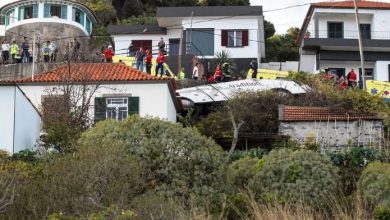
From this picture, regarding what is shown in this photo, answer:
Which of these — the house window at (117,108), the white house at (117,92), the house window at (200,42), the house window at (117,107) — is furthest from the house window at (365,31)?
the house window at (117,108)

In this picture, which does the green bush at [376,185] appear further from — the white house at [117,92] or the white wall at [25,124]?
the white house at [117,92]

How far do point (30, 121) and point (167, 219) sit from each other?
16.7 meters

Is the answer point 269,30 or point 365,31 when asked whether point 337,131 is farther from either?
point 269,30

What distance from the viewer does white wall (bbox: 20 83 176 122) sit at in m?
31.5

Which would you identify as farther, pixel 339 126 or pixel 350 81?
pixel 350 81

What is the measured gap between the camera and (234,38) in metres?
50.6

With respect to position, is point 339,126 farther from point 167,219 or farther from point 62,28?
point 62,28

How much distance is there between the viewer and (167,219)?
10773mm

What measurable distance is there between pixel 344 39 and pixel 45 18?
21.5m

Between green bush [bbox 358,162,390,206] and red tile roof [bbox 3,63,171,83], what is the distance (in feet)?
43.2

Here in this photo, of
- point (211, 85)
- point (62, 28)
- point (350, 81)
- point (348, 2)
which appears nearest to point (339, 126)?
point (211, 85)

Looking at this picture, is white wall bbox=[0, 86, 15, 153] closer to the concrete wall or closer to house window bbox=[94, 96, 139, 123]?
house window bbox=[94, 96, 139, 123]

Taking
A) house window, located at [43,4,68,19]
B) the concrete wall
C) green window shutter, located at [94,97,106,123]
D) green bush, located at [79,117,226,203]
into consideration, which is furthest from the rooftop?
green bush, located at [79,117,226,203]

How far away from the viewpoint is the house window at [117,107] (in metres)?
31.7
